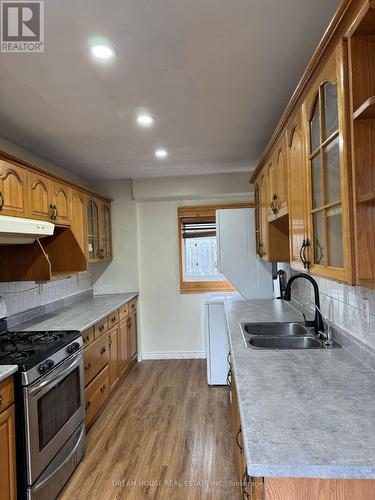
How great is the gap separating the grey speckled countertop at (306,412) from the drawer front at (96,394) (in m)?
1.56

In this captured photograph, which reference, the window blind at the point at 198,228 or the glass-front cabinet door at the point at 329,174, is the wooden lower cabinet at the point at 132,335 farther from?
the glass-front cabinet door at the point at 329,174

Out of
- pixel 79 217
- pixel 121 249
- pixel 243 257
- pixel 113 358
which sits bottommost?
pixel 113 358

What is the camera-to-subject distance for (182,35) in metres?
1.57

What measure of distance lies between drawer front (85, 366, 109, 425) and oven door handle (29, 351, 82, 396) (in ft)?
1.58

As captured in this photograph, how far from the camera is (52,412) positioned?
2.13m

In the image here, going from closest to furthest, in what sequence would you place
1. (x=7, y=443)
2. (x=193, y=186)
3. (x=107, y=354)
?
(x=7, y=443)
(x=107, y=354)
(x=193, y=186)

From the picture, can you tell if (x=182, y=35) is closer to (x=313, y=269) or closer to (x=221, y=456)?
(x=313, y=269)

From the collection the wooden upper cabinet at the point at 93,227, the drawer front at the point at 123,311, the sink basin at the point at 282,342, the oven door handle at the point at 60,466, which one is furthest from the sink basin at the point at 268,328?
the wooden upper cabinet at the point at 93,227

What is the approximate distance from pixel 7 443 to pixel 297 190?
1994 millimetres

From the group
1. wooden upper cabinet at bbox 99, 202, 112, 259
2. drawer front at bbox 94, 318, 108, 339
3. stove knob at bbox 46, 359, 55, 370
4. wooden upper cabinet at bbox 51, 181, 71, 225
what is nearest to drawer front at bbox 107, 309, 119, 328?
drawer front at bbox 94, 318, 108, 339

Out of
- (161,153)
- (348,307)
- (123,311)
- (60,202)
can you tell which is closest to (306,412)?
(348,307)

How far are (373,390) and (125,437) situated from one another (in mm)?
2147

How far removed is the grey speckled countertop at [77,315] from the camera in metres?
2.83

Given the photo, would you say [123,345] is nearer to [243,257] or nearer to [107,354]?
[107,354]
